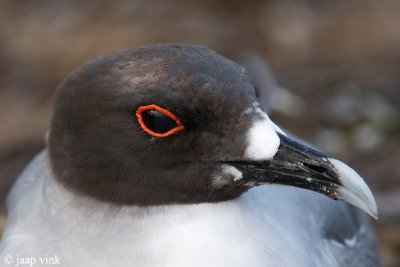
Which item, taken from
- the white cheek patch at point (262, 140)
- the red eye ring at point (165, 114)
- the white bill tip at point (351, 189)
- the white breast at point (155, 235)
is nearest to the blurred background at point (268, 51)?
the white breast at point (155, 235)

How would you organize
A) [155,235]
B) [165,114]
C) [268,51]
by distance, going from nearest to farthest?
[165,114] < [155,235] < [268,51]

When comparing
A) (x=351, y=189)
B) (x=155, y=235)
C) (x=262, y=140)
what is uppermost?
(x=262, y=140)

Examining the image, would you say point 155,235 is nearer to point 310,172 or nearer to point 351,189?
point 310,172

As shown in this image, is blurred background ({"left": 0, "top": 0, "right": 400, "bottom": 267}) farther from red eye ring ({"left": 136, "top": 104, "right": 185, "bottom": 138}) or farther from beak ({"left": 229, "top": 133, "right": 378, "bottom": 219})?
red eye ring ({"left": 136, "top": 104, "right": 185, "bottom": 138})

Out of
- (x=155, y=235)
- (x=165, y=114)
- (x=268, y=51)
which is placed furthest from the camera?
(x=268, y=51)

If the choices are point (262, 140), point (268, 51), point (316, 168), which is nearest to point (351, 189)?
point (316, 168)
